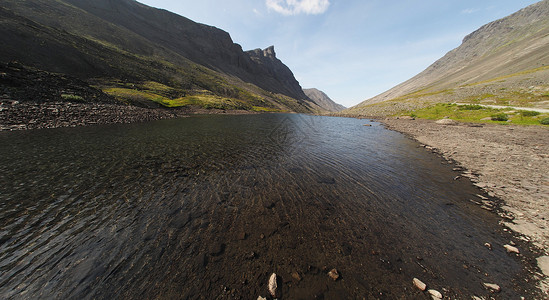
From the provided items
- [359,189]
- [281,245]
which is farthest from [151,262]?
[359,189]

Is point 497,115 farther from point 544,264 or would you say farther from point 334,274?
point 334,274

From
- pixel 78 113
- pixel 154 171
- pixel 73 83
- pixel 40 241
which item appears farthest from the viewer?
pixel 73 83

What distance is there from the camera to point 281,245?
24.5 ft

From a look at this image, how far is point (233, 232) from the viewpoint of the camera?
810 centimetres

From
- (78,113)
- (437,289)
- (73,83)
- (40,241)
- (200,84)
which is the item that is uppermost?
(200,84)

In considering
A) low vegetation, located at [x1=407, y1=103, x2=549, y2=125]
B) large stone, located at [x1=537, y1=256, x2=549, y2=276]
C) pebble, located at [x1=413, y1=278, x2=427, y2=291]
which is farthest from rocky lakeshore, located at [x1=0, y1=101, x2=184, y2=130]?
low vegetation, located at [x1=407, y1=103, x2=549, y2=125]

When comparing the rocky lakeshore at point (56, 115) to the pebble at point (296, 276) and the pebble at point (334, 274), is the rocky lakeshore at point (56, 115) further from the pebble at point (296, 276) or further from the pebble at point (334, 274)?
the pebble at point (334, 274)

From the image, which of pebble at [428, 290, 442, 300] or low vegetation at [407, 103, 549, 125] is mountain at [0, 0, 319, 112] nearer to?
pebble at [428, 290, 442, 300]

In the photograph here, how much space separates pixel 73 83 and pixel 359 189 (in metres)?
63.4

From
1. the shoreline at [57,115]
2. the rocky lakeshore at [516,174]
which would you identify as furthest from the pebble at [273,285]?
the shoreline at [57,115]

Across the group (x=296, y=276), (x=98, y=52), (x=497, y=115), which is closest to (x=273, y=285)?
(x=296, y=276)

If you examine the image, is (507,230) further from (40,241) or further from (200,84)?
(200,84)

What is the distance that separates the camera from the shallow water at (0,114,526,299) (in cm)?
570

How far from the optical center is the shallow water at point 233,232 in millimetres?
5703
